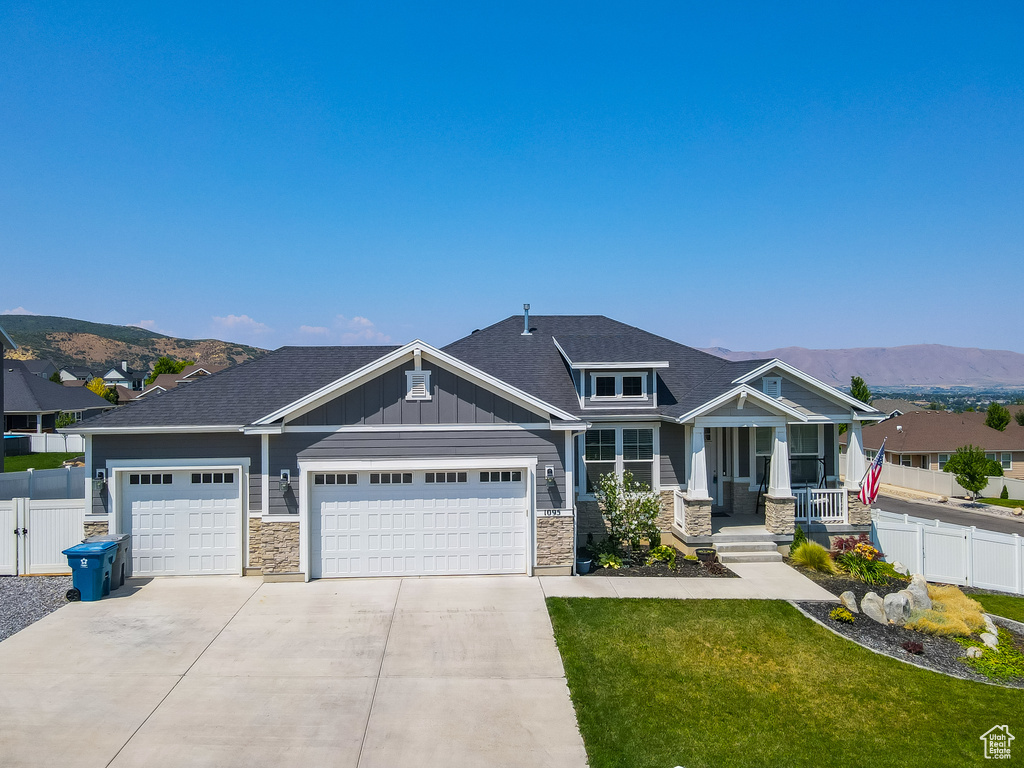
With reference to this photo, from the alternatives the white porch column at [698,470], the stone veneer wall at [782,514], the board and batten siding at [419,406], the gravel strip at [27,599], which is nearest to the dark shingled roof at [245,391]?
the board and batten siding at [419,406]

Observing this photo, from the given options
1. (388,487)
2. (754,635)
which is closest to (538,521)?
(388,487)

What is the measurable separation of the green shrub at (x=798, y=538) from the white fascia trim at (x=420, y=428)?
6.84 metres

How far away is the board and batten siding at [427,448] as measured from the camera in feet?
41.3

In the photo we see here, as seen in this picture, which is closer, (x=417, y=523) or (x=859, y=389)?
(x=417, y=523)

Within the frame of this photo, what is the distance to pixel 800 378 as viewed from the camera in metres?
15.9

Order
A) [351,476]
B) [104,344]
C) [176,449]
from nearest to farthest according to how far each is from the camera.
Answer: [176,449]
[351,476]
[104,344]

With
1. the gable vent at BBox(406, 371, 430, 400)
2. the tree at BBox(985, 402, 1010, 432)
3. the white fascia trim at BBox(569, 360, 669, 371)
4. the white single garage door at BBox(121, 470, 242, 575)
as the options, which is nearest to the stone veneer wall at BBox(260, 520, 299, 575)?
the white single garage door at BBox(121, 470, 242, 575)

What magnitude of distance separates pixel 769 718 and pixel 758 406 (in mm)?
8487

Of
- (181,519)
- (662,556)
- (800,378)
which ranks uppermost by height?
(800,378)

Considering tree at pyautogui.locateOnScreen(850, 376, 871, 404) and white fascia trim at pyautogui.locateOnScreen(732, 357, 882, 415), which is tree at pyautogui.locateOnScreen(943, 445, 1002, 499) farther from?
white fascia trim at pyautogui.locateOnScreen(732, 357, 882, 415)

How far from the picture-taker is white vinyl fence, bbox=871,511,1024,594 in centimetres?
1363

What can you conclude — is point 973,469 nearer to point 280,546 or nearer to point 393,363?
→ point 393,363

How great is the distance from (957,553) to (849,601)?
492cm

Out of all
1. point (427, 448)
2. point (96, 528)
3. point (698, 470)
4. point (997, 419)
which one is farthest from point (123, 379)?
point (997, 419)
